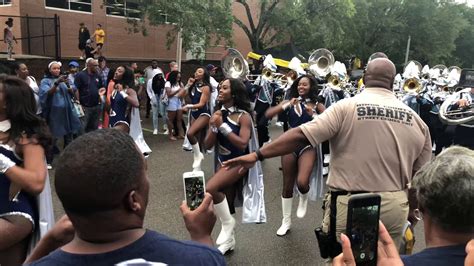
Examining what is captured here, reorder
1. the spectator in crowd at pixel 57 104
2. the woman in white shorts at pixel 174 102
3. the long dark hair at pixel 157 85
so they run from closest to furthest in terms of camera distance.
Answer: the spectator in crowd at pixel 57 104 < the woman in white shorts at pixel 174 102 < the long dark hair at pixel 157 85

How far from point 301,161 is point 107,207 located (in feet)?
12.8

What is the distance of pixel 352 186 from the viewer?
2.76 metres

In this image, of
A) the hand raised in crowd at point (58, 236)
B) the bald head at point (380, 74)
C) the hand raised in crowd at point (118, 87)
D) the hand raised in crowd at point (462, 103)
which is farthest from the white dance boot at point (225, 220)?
the hand raised in crowd at point (462, 103)

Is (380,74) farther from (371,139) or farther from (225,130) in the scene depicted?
(225,130)

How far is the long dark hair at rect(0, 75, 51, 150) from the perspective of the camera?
2494mm

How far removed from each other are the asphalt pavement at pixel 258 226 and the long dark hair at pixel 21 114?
7.74 feet

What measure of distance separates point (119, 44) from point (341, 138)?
19670 millimetres

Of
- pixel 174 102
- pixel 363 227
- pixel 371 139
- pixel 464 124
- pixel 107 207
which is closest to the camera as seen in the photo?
pixel 107 207

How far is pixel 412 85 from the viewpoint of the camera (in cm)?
1094

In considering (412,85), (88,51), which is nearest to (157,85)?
(88,51)

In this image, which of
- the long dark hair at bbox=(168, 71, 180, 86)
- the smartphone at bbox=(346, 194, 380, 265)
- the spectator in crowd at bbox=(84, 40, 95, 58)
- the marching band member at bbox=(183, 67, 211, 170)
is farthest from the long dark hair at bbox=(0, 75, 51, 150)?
the spectator in crowd at bbox=(84, 40, 95, 58)

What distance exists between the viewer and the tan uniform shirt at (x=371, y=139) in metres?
2.72

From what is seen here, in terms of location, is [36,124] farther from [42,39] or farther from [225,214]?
[42,39]

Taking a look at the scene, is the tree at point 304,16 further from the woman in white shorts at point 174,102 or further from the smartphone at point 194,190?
the smartphone at point 194,190
